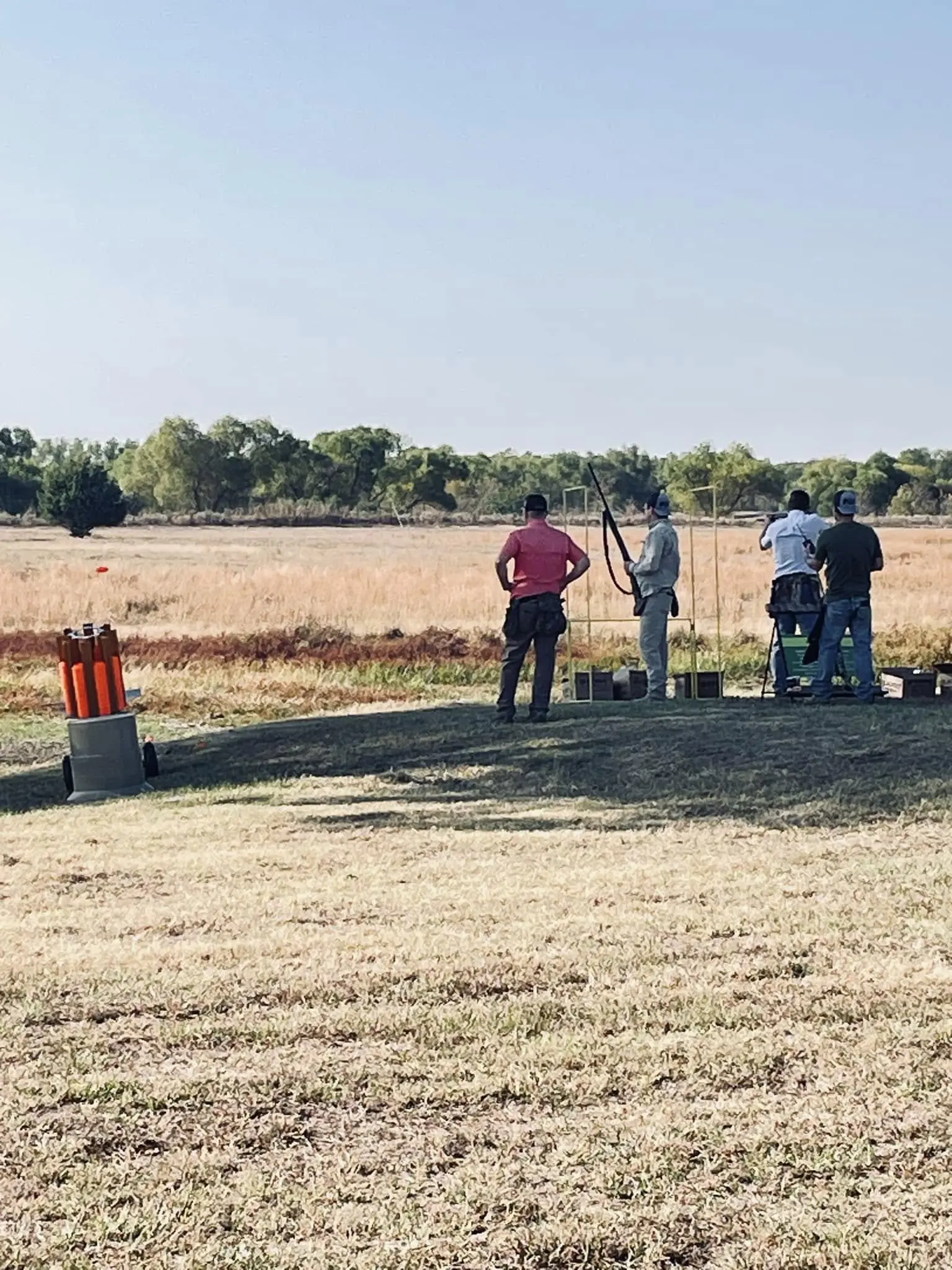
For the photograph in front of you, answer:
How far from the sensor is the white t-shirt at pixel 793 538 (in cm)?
1495

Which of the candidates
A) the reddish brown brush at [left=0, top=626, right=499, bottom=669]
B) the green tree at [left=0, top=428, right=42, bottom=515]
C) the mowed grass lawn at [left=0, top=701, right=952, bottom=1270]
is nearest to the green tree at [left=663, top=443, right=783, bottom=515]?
the green tree at [left=0, top=428, right=42, bottom=515]

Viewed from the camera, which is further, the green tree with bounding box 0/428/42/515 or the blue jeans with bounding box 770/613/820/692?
the green tree with bounding box 0/428/42/515

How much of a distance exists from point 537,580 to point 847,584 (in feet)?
8.15

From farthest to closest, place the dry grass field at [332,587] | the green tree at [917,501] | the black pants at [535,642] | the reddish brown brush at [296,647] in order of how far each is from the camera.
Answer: the green tree at [917,501] < the dry grass field at [332,587] < the reddish brown brush at [296,647] < the black pants at [535,642]

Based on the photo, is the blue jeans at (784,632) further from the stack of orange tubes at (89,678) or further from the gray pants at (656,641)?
the stack of orange tubes at (89,678)

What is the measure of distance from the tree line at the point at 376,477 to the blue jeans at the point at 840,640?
307ft

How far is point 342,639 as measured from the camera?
26766mm

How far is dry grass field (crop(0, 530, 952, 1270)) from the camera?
11.7ft

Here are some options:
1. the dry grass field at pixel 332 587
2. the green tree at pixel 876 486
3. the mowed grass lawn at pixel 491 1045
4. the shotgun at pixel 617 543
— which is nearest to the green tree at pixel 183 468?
the green tree at pixel 876 486

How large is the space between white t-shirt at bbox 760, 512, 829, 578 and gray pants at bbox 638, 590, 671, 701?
1240 millimetres

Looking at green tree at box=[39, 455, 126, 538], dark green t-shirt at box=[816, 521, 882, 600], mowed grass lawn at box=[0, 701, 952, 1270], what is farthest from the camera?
green tree at box=[39, 455, 126, 538]

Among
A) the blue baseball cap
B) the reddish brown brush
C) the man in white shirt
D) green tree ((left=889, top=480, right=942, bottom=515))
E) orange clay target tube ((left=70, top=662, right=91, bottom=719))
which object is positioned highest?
green tree ((left=889, top=480, right=942, bottom=515))

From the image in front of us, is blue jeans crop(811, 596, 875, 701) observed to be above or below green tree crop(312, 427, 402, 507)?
below

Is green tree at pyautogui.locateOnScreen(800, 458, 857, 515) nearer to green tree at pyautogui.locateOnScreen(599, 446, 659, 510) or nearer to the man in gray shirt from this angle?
green tree at pyautogui.locateOnScreen(599, 446, 659, 510)
